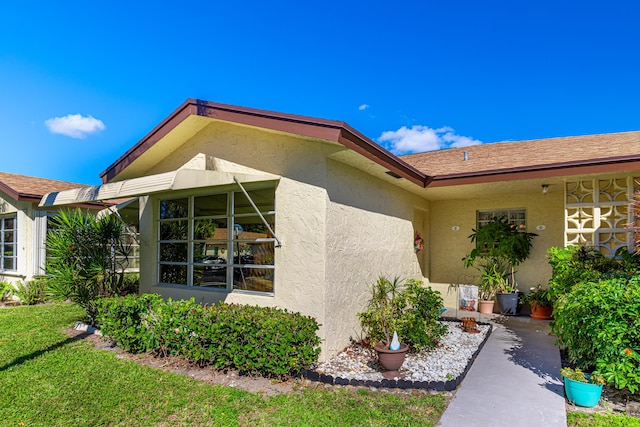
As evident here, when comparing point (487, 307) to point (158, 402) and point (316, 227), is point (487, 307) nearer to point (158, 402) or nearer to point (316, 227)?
point (316, 227)

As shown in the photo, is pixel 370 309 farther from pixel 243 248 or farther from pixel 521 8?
pixel 521 8

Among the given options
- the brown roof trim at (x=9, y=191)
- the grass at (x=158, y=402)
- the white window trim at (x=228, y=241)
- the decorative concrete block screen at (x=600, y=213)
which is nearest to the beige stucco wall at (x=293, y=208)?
the white window trim at (x=228, y=241)

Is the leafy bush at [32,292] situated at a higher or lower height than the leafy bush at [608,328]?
lower

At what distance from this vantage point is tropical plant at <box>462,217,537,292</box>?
33.7 ft

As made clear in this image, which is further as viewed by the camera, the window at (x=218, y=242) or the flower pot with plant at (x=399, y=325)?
the window at (x=218, y=242)

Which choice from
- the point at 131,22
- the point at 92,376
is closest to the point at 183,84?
the point at 131,22

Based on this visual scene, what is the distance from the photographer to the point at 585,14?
1108 centimetres

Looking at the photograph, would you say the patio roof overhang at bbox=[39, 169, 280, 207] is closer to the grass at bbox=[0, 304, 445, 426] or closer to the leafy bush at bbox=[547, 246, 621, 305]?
the grass at bbox=[0, 304, 445, 426]

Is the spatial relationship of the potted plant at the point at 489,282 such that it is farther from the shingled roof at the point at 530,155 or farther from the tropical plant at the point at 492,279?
the shingled roof at the point at 530,155

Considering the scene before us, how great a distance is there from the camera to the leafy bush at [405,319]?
6453 millimetres

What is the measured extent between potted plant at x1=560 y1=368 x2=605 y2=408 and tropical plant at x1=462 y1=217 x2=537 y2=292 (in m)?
5.87

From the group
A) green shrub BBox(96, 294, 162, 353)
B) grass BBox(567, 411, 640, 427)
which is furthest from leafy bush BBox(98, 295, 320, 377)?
grass BBox(567, 411, 640, 427)

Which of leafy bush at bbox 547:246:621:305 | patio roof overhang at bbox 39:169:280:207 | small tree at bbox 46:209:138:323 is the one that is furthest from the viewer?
small tree at bbox 46:209:138:323

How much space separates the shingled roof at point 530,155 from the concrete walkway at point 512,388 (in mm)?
3645
